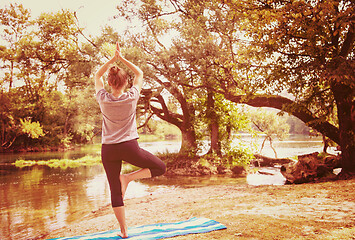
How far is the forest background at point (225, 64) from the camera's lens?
795cm

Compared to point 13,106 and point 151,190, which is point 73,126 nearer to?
point 13,106

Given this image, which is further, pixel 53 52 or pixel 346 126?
pixel 53 52

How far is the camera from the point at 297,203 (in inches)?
229

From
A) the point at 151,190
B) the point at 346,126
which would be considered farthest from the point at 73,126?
the point at 346,126

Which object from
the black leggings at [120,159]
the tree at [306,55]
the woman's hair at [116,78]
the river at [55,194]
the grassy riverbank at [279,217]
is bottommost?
the river at [55,194]

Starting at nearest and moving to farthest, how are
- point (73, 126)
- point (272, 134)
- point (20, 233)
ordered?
point (20, 233) < point (272, 134) < point (73, 126)

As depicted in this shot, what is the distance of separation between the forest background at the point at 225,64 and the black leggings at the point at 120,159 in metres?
5.13

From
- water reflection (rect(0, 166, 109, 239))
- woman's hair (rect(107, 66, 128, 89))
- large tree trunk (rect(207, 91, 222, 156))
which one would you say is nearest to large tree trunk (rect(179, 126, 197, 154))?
large tree trunk (rect(207, 91, 222, 156))

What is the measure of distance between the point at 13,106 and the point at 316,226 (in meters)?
34.4

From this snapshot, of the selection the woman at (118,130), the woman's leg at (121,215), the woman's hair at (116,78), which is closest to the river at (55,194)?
the woman's leg at (121,215)

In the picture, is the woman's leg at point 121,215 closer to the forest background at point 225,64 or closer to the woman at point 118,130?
the woman at point 118,130

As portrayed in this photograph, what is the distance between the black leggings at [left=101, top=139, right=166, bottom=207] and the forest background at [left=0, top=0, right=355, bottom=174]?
202 inches

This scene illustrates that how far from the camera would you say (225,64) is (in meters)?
12.2

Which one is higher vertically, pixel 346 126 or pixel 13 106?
pixel 13 106
